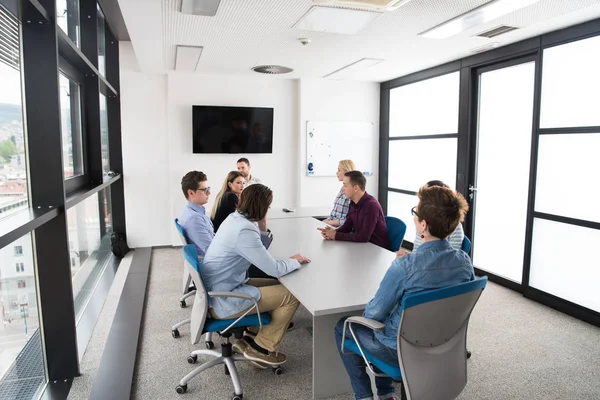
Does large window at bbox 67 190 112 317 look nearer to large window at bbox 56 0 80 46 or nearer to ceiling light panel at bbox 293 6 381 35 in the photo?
large window at bbox 56 0 80 46

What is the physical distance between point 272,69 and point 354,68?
1147mm

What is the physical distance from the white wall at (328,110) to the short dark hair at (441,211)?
16.3 feet

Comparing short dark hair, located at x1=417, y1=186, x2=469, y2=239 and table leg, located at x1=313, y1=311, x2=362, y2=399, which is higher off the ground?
short dark hair, located at x1=417, y1=186, x2=469, y2=239

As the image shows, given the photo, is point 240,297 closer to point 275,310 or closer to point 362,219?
point 275,310

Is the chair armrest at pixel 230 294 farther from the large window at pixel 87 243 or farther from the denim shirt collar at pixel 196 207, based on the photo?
the large window at pixel 87 243

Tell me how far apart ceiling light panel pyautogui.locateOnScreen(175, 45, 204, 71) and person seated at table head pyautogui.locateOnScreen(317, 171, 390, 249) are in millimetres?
2455

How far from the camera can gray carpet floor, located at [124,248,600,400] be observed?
107 inches

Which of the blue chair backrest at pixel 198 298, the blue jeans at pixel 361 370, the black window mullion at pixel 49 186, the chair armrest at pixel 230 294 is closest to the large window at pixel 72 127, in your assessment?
the black window mullion at pixel 49 186

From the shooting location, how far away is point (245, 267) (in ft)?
8.88

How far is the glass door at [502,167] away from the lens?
4.57 metres

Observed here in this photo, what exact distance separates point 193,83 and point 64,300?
176 inches

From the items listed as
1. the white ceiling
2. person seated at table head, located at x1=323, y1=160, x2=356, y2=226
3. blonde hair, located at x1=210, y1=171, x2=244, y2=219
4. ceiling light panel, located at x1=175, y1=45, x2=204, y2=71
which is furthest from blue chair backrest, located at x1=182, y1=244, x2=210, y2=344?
ceiling light panel, located at x1=175, y1=45, x2=204, y2=71

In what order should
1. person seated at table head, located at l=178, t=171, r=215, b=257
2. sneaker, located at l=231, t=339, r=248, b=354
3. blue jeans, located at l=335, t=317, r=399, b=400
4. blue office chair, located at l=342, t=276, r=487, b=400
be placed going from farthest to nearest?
person seated at table head, located at l=178, t=171, r=215, b=257, sneaker, located at l=231, t=339, r=248, b=354, blue jeans, located at l=335, t=317, r=399, b=400, blue office chair, located at l=342, t=276, r=487, b=400

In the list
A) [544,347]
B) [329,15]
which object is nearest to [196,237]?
[329,15]
